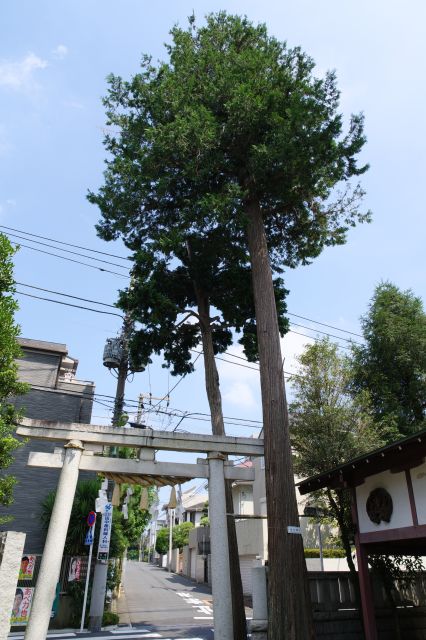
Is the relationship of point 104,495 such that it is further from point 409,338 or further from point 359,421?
point 409,338

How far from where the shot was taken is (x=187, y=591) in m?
28.7

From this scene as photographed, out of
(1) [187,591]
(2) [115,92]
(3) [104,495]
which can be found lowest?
(1) [187,591]

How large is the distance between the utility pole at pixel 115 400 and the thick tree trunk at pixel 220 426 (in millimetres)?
5982

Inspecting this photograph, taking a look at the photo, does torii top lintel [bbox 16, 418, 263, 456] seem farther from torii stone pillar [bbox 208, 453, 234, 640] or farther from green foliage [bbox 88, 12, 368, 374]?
green foliage [bbox 88, 12, 368, 374]

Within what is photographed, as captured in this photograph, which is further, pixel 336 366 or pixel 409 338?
pixel 409 338

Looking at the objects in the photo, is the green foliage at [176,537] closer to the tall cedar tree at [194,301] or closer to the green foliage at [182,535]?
the green foliage at [182,535]

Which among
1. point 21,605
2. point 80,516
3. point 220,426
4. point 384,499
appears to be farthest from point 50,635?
point 384,499

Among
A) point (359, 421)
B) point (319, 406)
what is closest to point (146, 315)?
point (319, 406)

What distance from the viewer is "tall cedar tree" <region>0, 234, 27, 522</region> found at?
7.50m

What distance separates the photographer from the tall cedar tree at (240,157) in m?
10.9

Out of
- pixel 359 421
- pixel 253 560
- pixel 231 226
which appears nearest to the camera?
pixel 231 226

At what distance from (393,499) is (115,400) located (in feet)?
37.8

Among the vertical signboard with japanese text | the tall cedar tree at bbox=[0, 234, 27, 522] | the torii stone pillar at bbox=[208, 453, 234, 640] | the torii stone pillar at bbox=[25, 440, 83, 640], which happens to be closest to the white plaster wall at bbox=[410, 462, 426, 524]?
the torii stone pillar at bbox=[208, 453, 234, 640]

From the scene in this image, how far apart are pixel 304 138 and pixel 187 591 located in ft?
91.8
